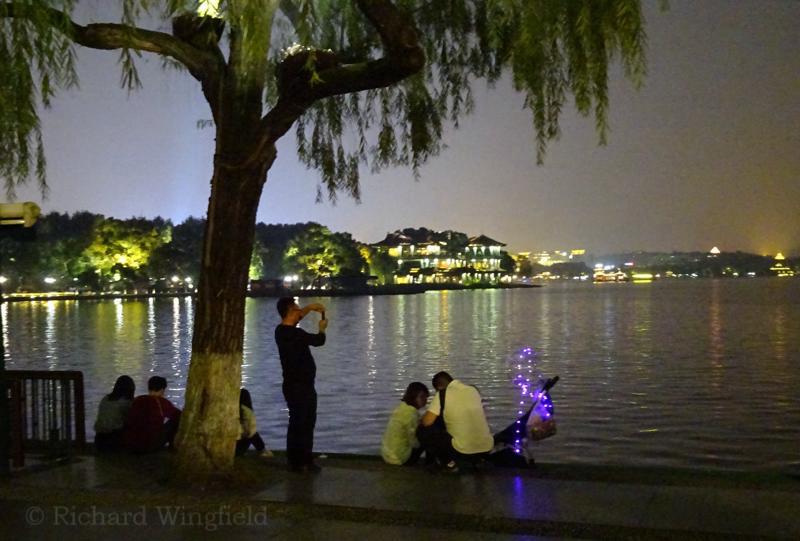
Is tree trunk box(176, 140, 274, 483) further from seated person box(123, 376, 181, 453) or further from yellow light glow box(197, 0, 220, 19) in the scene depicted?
seated person box(123, 376, 181, 453)

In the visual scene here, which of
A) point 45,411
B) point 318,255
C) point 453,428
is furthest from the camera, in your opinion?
point 318,255

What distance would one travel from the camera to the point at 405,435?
9.45m

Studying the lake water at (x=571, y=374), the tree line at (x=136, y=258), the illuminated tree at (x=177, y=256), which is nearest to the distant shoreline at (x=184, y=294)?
the tree line at (x=136, y=258)

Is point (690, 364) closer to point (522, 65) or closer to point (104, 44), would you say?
point (522, 65)

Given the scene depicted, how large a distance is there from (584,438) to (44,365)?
22.6m

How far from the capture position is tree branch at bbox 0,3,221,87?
838cm

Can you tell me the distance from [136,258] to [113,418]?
4436 inches

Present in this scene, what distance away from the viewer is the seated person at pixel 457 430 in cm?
879

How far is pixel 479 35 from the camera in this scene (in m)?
10.7

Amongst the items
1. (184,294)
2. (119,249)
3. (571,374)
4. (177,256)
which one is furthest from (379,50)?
(184,294)

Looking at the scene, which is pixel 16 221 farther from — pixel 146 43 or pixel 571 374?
pixel 571 374

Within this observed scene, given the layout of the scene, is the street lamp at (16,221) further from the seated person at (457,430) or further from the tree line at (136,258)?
the tree line at (136,258)

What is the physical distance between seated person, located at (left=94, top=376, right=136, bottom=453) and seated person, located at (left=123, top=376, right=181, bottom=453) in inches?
6.7

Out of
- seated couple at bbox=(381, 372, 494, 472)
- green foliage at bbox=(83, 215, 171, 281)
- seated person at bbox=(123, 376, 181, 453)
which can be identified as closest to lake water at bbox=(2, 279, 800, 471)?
seated person at bbox=(123, 376, 181, 453)
